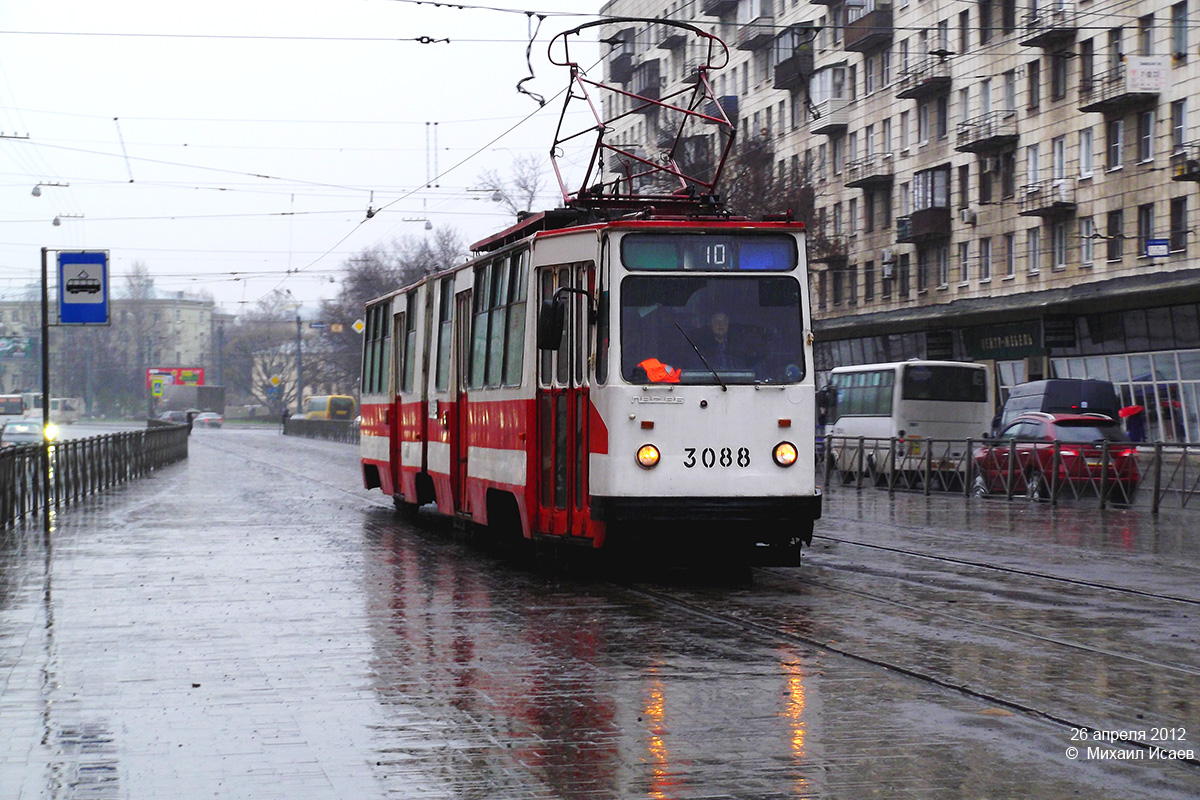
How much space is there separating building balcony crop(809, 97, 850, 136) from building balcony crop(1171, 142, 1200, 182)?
21589 mm

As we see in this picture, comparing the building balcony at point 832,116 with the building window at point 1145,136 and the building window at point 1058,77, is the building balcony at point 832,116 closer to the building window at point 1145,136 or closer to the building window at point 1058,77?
the building window at point 1058,77

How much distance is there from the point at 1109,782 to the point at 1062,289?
42.6m

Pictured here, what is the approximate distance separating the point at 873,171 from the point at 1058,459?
33251mm

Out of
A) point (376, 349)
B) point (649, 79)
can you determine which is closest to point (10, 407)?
point (649, 79)

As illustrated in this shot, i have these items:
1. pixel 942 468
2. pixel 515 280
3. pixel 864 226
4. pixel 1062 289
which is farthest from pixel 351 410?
pixel 515 280

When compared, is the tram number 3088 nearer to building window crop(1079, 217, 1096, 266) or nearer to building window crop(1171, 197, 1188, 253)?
building window crop(1171, 197, 1188, 253)

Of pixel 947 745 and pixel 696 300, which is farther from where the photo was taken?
pixel 696 300

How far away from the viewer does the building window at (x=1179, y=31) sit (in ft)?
135

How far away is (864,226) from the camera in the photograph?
202 ft

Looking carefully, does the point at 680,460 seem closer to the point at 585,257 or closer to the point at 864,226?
the point at 585,257

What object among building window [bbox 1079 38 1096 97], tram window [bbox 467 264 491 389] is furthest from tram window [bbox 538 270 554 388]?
building window [bbox 1079 38 1096 97]

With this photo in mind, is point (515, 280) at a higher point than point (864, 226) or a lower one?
lower

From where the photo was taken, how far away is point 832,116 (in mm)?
62406

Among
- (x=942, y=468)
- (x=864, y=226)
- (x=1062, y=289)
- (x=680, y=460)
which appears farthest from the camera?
(x=864, y=226)
